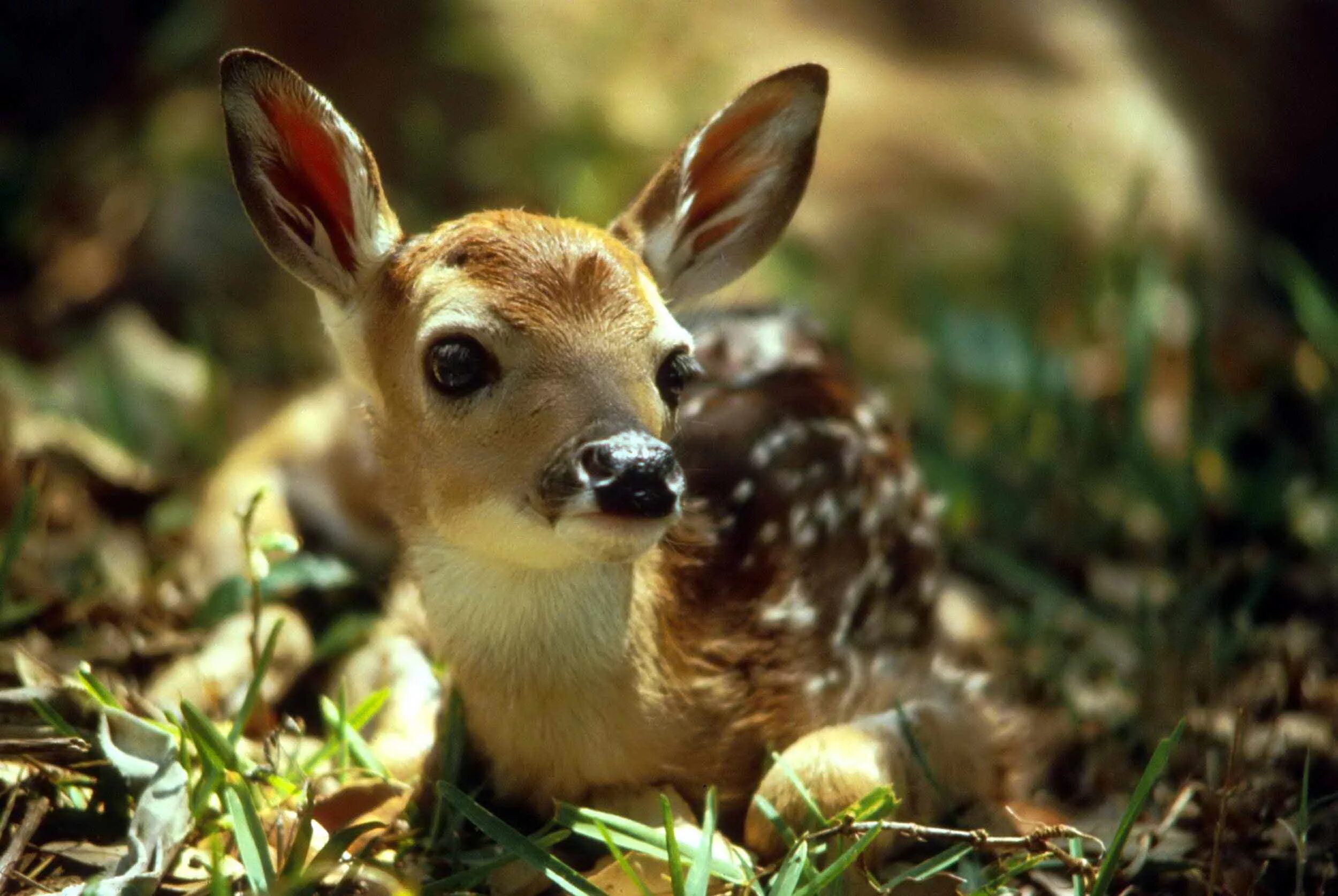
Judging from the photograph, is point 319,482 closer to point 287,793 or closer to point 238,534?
point 238,534

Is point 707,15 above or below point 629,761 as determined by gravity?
above

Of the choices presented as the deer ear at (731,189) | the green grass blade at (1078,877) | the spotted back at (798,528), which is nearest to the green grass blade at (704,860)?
the spotted back at (798,528)

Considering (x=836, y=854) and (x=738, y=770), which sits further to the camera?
(x=738, y=770)

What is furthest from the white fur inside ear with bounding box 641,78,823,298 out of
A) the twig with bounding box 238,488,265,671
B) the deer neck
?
the twig with bounding box 238,488,265,671

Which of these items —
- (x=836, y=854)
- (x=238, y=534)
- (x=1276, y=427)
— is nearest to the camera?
(x=836, y=854)

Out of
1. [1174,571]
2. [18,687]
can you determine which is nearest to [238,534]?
[18,687]

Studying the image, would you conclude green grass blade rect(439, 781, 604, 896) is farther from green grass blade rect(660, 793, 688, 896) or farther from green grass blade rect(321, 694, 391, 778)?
green grass blade rect(321, 694, 391, 778)

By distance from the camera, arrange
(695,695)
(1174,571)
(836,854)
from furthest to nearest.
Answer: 1. (1174,571)
2. (695,695)
3. (836,854)
